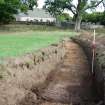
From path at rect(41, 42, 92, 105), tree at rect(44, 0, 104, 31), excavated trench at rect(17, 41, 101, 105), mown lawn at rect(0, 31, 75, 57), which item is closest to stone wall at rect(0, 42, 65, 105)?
excavated trench at rect(17, 41, 101, 105)

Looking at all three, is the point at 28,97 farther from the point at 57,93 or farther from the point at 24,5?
the point at 24,5

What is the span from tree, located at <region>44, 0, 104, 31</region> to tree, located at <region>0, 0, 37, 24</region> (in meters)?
5.60

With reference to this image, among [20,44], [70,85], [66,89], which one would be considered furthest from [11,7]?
[66,89]

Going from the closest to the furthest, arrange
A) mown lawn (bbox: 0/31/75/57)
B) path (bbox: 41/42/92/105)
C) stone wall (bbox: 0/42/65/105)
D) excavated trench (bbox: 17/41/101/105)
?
stone wall (bbox: 0/42/65/105)
excavated trench (bbox: 17/41/101/105)
path (bbox: 41/42/92/105)
mown lawn (bbox: 0/31/75/57)

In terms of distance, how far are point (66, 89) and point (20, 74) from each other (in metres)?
2.43

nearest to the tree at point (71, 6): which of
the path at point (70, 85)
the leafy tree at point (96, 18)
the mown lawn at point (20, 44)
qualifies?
the leafy tree at point (96, 18)

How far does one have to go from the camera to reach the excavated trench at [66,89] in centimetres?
1189

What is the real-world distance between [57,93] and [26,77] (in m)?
1.36

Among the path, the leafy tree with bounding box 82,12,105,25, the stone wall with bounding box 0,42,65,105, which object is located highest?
the stone wall with bounding box 0,42,65,105

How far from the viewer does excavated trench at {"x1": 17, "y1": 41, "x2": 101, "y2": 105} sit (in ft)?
39.0

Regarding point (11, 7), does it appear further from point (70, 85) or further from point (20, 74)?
point (20, 74)

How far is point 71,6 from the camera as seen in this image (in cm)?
6494

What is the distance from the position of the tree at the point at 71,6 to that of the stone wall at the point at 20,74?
46.3 metres

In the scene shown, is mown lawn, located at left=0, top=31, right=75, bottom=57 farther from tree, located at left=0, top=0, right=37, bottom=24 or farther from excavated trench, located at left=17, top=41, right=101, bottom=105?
tree, located at left=0, top=0, right=37, bottom=24
